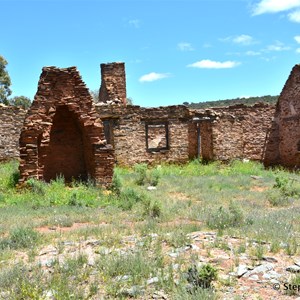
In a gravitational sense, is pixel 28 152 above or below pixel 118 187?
above

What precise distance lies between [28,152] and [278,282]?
9082mm

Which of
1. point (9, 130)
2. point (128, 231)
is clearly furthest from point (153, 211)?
point (9, 130)

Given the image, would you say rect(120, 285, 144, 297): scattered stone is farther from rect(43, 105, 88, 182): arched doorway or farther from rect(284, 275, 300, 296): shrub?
rect(43, 105, 88, 182): arched doorway

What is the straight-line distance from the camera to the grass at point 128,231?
5.00 meters

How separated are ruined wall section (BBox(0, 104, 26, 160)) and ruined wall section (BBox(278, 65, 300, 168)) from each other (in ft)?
40.2

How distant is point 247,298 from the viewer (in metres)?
4.60

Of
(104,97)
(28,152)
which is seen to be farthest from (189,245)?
(104,97)

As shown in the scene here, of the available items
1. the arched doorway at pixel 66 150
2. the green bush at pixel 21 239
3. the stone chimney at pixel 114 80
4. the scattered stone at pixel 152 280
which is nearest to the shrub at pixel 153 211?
the green bush at pixel 21 239

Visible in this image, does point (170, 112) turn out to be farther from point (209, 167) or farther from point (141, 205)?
point (141, 205)

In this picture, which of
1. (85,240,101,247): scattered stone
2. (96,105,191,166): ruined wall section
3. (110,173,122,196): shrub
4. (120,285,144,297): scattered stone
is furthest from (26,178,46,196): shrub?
(120,285,144,297): scattered stone

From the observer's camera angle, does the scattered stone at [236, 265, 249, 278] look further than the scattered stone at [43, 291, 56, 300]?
Yes

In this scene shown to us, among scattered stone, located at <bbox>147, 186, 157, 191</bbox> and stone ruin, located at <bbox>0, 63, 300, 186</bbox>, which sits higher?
stone ruin, located at <bbox>0, 63, 300, 186</bbox>

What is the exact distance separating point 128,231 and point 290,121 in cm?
1418

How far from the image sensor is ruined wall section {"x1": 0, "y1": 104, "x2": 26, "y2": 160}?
18812 mm
